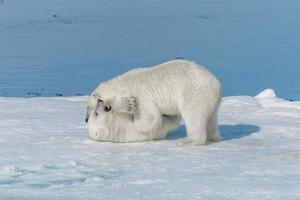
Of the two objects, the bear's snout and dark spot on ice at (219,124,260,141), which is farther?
dark spot on ice at (219,124,260,141)

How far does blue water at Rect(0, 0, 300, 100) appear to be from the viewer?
20766 mm

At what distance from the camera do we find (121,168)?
6844 mm

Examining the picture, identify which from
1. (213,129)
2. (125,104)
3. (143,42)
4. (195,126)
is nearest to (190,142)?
(195,126)

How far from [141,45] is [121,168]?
2168 cm

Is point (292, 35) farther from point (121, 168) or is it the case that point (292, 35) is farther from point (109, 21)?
point (121, 168)

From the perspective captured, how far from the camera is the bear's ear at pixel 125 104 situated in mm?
7898

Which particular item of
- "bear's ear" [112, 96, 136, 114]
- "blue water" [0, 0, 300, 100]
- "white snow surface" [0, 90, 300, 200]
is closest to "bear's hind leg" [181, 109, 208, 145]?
"white snow surface" [0, 90, 300, 200]

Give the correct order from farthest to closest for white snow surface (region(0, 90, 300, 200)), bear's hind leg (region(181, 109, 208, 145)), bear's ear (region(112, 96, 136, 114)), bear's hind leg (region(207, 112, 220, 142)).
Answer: bear's hind leg (region(207, 112, 220, 142)) → bear's ear (region(112, 96, 136, 114)) → bear's hind leg (region(181, 109, 208, 145)) → white snow surface (region(0, 90, 300, 200))

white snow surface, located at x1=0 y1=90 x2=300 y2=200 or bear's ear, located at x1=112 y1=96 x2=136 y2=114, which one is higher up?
bear's ear, located at x1=112 y1=96 x2=136 y2=114

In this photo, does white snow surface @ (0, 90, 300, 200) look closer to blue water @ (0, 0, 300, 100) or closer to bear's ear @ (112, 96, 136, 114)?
bear's ear @ (112, 96, 136, 114)

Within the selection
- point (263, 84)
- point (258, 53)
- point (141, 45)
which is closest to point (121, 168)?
point (263, 84)

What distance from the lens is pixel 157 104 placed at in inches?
313

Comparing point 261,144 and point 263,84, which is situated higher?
point 261,144

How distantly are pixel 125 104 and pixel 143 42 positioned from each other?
21.7 metres
